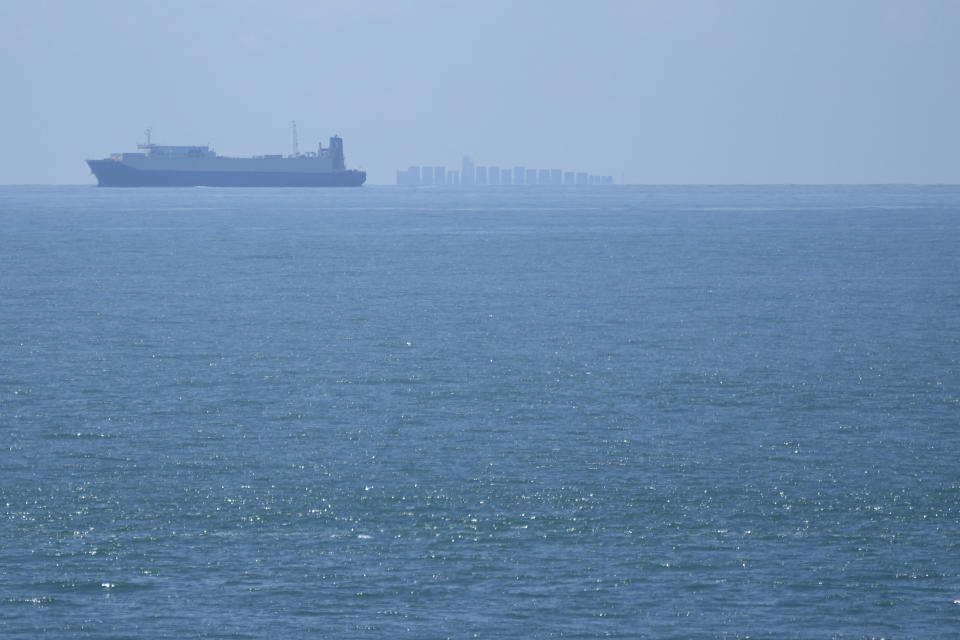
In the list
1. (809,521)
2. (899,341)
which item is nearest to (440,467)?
(809,521)

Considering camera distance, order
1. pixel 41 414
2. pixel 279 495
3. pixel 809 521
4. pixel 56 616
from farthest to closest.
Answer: pixel 41 414
pixel 279 495
pixel 809 521
pixel 56 616

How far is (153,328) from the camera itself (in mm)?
49844

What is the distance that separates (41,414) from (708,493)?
16.4m

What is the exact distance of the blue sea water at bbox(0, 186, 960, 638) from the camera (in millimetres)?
19203

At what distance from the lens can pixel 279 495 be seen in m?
24.9

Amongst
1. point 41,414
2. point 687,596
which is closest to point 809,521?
point 687,596

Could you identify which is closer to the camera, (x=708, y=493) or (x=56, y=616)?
(x=56, y=616)

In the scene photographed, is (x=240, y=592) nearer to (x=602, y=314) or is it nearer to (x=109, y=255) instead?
(x=602, y=314)

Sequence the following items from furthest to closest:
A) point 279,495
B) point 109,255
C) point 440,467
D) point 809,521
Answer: point 109,255, point 440,467, point 279,495, point 809,521

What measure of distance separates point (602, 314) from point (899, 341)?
13140 millimetres

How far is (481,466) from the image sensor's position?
2683cm

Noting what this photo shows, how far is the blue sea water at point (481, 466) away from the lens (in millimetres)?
19203

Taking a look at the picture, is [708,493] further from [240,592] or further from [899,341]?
[899,341]

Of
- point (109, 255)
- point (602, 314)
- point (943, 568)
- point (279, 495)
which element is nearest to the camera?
point (943, 568)
